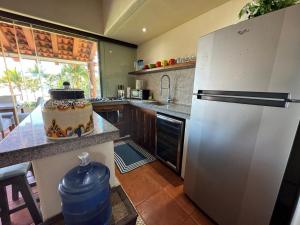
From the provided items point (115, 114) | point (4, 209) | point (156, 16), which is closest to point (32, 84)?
point (115, 114)

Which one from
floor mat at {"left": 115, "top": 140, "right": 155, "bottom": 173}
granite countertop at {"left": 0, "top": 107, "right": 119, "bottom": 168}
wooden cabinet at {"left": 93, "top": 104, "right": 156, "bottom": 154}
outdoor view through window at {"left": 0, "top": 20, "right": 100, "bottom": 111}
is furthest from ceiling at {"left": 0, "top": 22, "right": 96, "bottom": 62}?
granite countertop at {"left": 0, "top": 107, "right": 119, "bottom": 168}

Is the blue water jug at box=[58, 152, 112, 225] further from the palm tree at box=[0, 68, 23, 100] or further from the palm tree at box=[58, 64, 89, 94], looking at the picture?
the palm tree at box=[58, 64, 89, 94]

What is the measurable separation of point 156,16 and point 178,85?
1.17 meters

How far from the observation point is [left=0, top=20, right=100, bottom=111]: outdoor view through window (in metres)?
2.38

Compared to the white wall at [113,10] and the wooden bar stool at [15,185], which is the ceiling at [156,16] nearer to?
the white wall at [113,10]

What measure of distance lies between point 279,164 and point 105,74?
329 centimetres

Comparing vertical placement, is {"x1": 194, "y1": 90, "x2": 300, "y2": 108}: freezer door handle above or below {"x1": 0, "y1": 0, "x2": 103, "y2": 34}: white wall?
below

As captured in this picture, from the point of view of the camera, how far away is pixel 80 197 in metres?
0.51

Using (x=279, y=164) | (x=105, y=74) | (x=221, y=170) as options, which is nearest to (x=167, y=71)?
(x=105, y=74)

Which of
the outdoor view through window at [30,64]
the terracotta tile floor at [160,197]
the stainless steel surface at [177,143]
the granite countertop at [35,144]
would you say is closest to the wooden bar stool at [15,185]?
the granite countertop at [35,144]

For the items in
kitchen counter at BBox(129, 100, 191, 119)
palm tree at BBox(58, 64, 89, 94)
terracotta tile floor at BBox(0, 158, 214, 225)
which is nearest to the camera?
terracotta tile floor at BBox(0, 158, 214, 225)

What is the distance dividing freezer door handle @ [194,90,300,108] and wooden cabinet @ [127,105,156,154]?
123 centimetres

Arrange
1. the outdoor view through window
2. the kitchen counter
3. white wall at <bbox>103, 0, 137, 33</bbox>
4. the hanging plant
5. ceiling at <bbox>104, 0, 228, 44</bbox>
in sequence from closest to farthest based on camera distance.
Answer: the hanging plant, the kitchen counter, ceiling at <bbox>104, 0, 228, 44</bbox>, white wall at <bbox>103, 0, 137, 33</bbox>, the outdoor view through window

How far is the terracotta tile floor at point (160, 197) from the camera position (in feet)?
4.32
